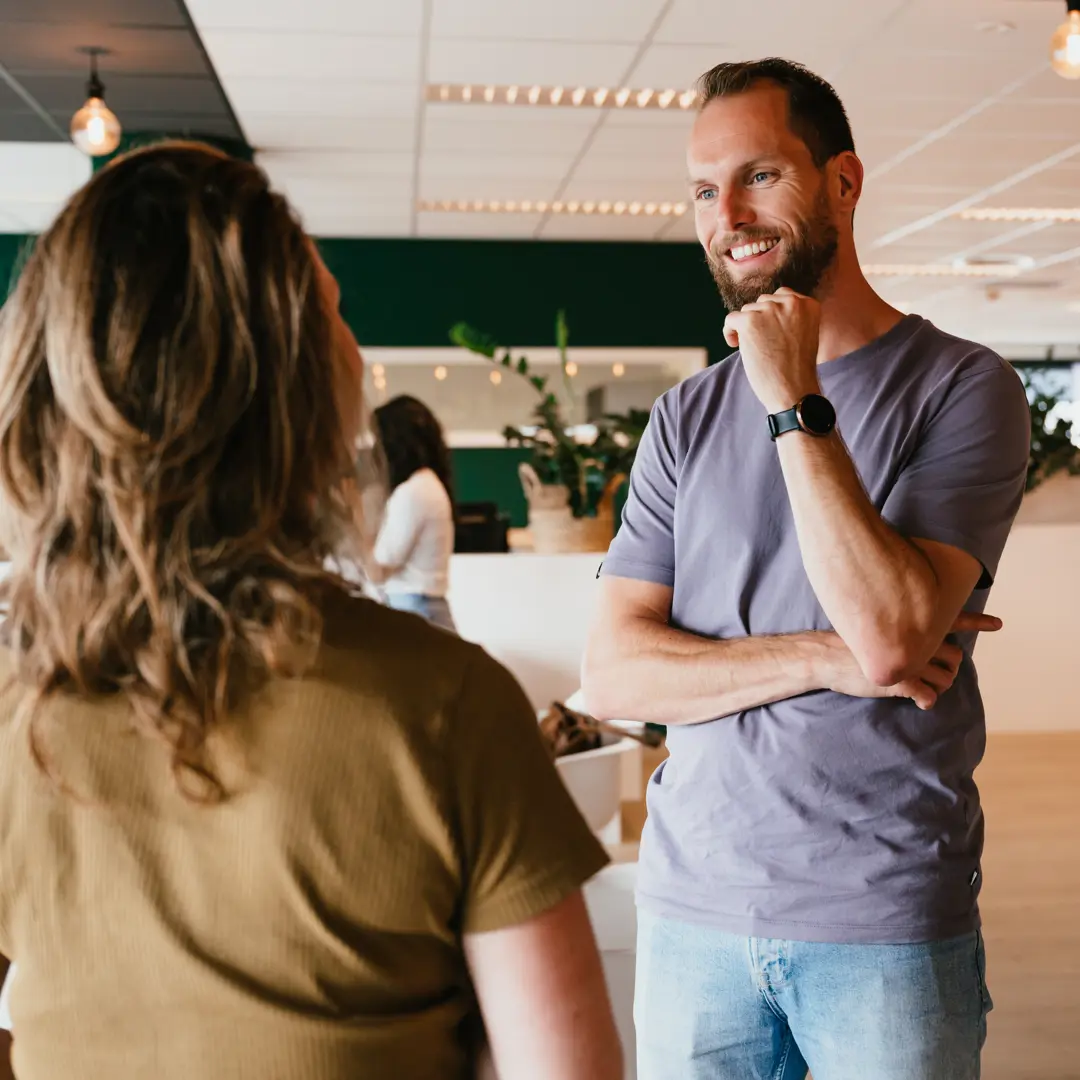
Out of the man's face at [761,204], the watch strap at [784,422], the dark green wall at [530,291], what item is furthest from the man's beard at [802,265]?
the dark green wall at [530,291]

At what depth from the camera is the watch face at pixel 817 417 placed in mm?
1316

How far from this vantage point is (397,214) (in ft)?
27.8

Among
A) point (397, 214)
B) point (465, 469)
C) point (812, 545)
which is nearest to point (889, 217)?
point (397, 214)

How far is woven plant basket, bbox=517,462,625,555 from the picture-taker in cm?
536

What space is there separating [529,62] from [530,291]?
4213 millimetres

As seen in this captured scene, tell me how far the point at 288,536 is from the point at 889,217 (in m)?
8.35

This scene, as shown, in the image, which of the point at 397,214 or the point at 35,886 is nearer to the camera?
the point at 35,886

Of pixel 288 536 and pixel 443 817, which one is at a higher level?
pixel 288 536

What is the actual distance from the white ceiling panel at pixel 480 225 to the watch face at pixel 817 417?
24.6 ft

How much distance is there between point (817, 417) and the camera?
1322 mm

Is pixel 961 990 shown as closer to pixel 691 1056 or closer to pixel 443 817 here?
pixel 691 1056

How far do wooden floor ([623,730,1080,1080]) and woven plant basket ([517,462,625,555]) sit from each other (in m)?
1.21

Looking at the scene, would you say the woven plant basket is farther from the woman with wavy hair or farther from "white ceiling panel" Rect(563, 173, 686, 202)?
the woman with wavy hair

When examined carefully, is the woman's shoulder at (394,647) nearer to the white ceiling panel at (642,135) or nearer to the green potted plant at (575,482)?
the green potted plant at (575,482)
